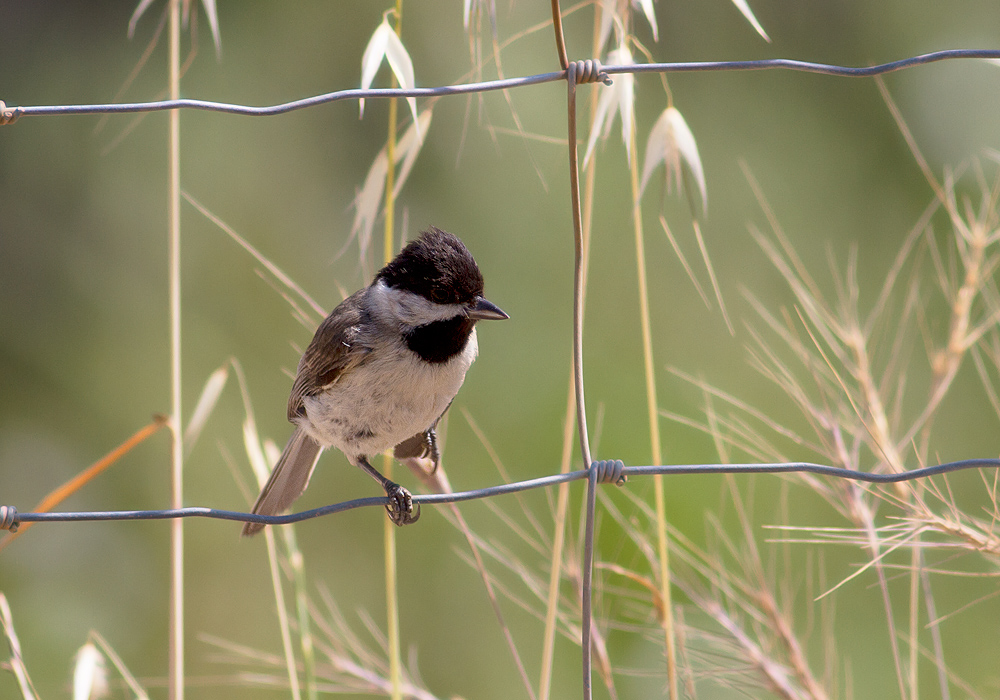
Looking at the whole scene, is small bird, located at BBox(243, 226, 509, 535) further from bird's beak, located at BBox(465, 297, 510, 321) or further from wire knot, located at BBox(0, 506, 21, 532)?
wire knot, located at BBox(0, 506, 21, 532)

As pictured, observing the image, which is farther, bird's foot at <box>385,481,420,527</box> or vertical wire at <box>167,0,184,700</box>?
bird's foot at <box>385,481,420,527</box>

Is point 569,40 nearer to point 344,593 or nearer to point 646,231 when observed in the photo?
point 646,231

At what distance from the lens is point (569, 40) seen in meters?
6.46

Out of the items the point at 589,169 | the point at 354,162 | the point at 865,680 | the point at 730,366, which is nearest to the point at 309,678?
the point at 589,169

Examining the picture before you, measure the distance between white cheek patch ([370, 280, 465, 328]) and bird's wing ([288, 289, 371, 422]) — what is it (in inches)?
2.5

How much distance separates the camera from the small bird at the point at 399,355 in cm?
256

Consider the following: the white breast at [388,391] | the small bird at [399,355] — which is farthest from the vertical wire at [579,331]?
the white breast at [388,391]

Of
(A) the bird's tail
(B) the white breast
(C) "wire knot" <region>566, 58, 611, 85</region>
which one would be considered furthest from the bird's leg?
(C) "wire knot" <region>566, 58, 611, 85</region>

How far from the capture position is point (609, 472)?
1.78 m

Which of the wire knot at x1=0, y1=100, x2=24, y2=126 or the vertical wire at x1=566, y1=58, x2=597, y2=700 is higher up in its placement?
the wire knot at x1=0, y1=100, x2=24, y2=126

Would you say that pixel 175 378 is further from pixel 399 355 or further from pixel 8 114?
pixel 8 114

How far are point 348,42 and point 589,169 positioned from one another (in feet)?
15.7

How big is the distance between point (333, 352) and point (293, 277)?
3.59 meters

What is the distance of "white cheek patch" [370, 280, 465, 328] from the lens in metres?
2.57
